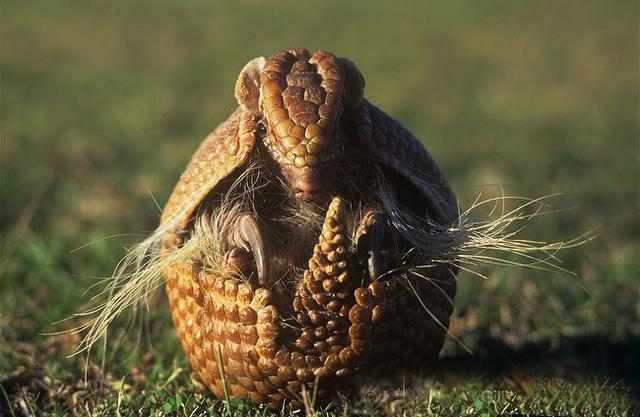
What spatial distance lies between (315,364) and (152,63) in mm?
7759

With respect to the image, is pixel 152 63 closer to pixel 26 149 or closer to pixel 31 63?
pixel 31 63

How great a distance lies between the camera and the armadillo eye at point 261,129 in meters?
2.54

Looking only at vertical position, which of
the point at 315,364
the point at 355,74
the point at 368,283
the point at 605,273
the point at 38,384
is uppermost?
the point at 355,74

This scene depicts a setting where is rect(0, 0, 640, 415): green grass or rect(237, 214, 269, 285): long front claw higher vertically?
rect(237, 214, 269, 285): long front claw

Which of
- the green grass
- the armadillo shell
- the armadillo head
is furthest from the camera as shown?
the green grass

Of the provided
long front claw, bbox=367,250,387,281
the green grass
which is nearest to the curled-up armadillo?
long front claw, bbox=367,250,387,281

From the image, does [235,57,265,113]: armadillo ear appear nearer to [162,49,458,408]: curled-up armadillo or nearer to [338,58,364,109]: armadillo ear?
[162,49,458,408]: curled-up armadillo

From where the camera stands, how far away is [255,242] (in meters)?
2.58

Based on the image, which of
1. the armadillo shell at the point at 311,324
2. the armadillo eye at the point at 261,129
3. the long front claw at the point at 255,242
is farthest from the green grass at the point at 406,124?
the armadillo eye at the point at 261,129

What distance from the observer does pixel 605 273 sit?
4.48m

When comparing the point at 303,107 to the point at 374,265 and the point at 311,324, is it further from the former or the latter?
the point at 311,324

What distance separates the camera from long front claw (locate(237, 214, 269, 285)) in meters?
2.55

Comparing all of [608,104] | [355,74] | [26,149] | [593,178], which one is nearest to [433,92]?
[608,104]

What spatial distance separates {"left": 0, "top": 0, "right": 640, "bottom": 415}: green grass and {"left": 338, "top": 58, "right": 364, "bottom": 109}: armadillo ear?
93 centimetres
